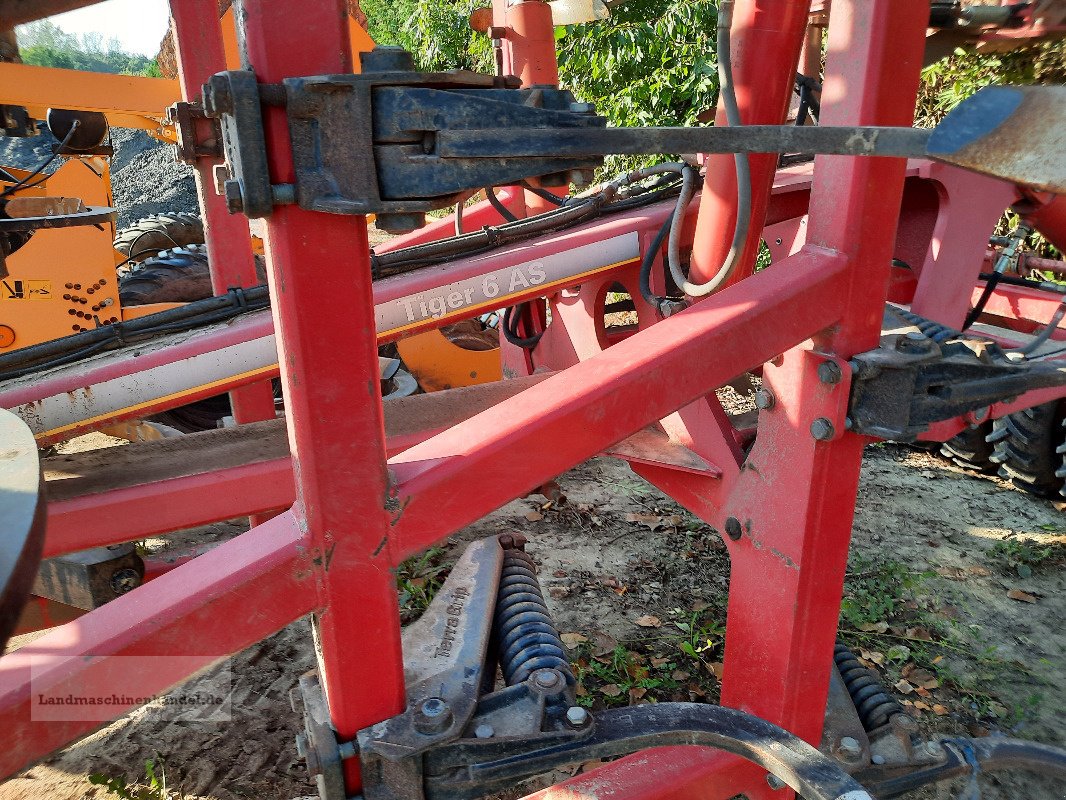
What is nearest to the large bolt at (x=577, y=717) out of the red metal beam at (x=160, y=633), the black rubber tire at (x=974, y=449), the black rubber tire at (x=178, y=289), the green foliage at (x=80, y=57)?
the red metal beam at (x=160, y=633)

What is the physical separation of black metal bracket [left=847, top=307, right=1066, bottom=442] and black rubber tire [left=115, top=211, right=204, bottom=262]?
521cm

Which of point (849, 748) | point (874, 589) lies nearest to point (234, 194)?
point (849, 748)

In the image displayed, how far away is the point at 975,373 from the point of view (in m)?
1.63

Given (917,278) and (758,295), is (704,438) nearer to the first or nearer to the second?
(758,295)

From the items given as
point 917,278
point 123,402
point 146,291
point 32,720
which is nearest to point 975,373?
point 917,278

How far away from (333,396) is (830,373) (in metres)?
0.93

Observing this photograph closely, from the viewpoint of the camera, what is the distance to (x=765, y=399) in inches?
66.7

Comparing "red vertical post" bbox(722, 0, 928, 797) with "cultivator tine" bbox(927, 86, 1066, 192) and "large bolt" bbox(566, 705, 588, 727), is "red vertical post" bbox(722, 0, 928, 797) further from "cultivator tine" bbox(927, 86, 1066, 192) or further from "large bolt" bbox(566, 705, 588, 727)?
"cultivator tine" bbox(927, 86, 1066, 192)

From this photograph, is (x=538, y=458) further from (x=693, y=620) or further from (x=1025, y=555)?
(x=1025, y=555)

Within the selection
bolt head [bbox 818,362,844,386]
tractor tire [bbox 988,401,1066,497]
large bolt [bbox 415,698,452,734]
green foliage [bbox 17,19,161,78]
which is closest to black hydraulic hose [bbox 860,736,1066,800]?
bolt head [bbox 818,362,844,386]

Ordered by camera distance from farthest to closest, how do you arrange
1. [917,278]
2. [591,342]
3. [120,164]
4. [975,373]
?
[120,164]
[591,342]
[917,278]
[975,373]

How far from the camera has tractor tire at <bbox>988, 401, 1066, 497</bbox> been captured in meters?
3.67

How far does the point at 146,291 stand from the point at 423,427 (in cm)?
311

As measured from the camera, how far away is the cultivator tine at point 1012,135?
0.64m
